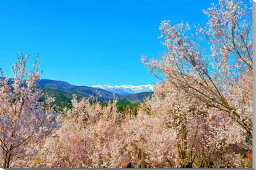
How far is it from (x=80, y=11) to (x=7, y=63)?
3.03 meters

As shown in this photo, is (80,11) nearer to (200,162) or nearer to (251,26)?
(251,26)

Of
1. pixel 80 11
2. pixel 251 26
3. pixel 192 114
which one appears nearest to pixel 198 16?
pixel 251 26

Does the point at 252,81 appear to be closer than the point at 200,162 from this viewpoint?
Yes

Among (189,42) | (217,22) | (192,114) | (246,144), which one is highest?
(217,22)

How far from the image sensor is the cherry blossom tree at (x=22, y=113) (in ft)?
17.4

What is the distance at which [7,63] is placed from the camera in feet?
19.1

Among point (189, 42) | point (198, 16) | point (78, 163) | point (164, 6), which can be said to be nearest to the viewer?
point (189, 42)

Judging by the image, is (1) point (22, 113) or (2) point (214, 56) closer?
(1) point (22, 113)

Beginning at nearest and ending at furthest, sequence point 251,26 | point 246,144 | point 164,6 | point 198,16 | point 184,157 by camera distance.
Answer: point 251,26
point 246,144
point 198,16
point 164,6
point 184,157

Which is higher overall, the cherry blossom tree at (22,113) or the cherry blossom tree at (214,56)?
the cherry blossom tree at (214,56)

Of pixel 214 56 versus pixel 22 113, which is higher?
pixel 214 56

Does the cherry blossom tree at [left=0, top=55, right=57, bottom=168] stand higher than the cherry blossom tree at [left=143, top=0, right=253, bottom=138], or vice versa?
the cherry blossom tree at [left=143, top=0, right=253, bottom=138]

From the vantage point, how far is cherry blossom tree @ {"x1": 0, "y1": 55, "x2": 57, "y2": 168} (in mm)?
5311

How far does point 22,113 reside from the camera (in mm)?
5473
